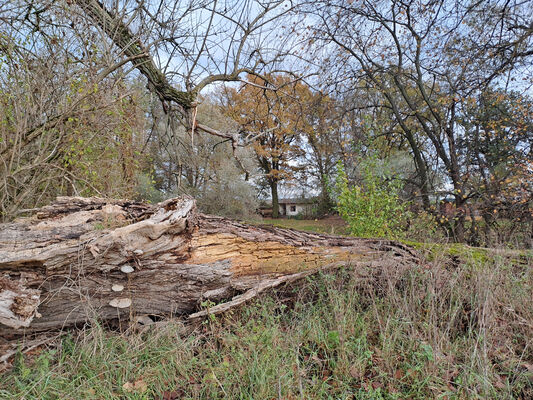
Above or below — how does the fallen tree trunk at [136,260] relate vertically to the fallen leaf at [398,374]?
above

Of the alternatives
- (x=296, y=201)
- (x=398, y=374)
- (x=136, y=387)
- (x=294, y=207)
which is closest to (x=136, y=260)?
(x=136, y=387)

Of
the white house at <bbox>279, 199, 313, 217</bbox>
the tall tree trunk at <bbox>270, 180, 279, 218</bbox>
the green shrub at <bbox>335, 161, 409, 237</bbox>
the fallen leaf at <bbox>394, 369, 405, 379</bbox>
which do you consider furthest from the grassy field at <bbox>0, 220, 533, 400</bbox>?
the white house at <bbox>279, 199, 313, 217</bbox>

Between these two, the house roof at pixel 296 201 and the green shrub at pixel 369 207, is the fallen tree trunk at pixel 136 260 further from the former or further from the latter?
the house roof at pixel 296 201

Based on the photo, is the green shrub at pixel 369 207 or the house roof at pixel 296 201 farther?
the house roof at pixel 296 201

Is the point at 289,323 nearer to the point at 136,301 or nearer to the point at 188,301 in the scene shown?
the point at 188,301

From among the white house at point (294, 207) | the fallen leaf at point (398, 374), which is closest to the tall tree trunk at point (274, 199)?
the white house at point (294, 207)

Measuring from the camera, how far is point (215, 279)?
8.64 ft

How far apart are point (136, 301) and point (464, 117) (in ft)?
32.1

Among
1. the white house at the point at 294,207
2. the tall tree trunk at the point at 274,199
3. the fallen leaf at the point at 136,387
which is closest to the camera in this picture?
the fallen leaf at the point at 136,387

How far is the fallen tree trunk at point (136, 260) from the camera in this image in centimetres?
203

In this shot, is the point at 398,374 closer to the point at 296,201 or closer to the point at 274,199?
the point at 274,199

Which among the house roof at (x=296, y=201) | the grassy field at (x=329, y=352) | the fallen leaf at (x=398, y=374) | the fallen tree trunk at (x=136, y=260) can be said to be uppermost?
the house roof at (x=296, y=201)

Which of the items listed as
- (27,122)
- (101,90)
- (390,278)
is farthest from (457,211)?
(27,122)

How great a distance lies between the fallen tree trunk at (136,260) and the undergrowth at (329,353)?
231 mm
